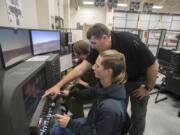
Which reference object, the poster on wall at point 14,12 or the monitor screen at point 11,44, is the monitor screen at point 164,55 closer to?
the poster on wall at point 14,12

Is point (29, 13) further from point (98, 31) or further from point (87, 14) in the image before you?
point (87, 14)

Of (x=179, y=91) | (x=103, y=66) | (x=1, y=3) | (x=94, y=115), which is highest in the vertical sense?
(x=1, y=3)

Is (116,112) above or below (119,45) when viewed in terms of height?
below

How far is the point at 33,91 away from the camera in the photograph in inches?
39.9

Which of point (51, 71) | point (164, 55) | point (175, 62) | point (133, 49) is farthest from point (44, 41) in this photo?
point (164, 55)

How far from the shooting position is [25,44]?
1.41 m

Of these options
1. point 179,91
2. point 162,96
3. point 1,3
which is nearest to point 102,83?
point 1,3

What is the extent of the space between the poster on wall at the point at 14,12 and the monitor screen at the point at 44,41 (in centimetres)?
38

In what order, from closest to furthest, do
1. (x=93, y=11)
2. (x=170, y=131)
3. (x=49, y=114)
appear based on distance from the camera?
(x=49, y=114), (x=170, y=131), (x=93, y=11)

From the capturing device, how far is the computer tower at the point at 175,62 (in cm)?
318

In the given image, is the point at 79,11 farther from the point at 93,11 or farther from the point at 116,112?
the point at 116,112

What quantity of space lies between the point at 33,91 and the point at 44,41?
35.2 inches

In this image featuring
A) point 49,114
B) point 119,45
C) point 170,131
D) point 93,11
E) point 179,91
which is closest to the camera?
point 49,114

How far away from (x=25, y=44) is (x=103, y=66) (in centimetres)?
79
